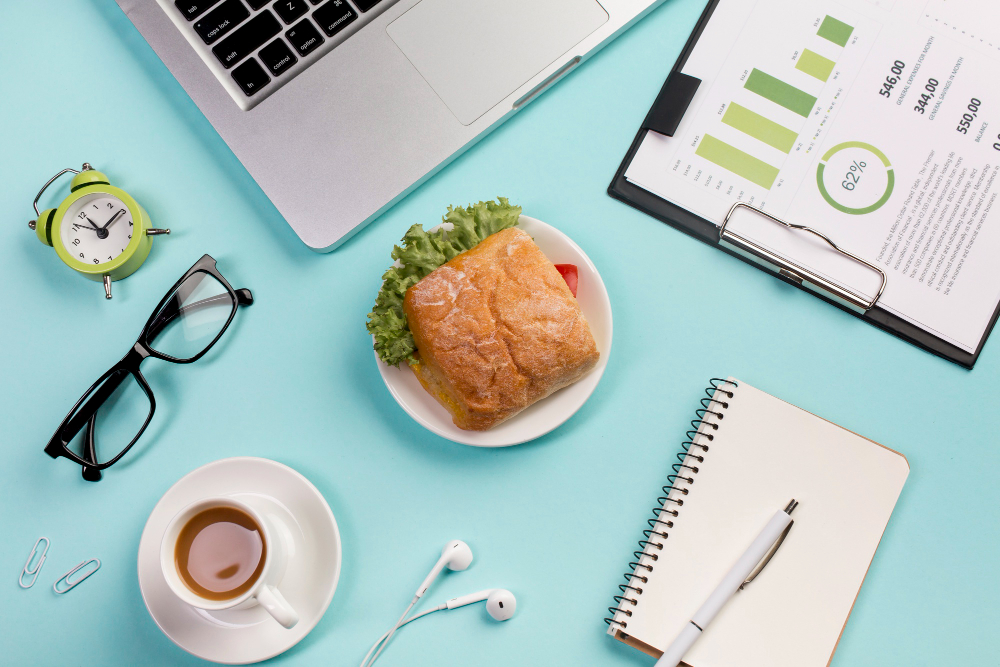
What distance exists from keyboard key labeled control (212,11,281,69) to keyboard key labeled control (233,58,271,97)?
0.01 m

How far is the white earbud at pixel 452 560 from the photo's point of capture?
0.99 meters

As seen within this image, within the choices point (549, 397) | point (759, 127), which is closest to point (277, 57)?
Answer: point (549, 397)

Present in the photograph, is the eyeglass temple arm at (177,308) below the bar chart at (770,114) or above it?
below

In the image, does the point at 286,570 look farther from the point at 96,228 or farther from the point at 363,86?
the point at 363,86

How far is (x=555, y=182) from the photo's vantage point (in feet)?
3.54

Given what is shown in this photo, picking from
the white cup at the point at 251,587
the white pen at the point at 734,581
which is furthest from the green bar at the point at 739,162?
the white cup at the point at 251,587

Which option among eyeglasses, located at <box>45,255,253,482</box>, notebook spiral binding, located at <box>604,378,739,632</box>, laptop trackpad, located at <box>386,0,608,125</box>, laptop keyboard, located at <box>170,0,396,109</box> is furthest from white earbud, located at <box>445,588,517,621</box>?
laptop keyboard, located at <box>170,0,396,109</box>

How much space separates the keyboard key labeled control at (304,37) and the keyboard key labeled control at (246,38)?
0.08 feet

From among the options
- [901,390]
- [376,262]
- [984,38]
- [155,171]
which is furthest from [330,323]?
[984,38]

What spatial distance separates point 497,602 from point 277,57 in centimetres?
92

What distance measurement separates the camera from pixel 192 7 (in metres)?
0.97

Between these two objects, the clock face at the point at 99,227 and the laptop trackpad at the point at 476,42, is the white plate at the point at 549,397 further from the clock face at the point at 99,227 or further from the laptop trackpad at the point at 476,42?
the clock face at the point at 99,227

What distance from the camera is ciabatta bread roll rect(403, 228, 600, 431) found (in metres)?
0.90

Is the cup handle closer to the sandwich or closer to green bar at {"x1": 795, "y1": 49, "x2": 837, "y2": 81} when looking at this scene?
the sandwich
